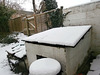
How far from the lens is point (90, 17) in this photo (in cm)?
402

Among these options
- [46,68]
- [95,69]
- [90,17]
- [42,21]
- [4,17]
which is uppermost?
[4,17]

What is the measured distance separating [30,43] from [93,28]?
288 cm

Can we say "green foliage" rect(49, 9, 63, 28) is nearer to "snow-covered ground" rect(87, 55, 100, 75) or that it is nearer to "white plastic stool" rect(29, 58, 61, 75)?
"snow-covered ground" rect(87, 55, 100, 75)

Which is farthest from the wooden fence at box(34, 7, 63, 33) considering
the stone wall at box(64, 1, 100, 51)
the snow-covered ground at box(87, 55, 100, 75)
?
the snow-covered ground at box(87, 55, 100, 75)

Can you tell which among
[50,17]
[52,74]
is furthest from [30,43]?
[50,17]

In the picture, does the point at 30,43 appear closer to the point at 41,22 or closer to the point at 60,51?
the point at 60,51

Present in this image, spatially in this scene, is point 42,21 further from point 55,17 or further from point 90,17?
point 90,17

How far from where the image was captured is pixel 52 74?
209 cm

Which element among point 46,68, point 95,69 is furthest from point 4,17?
point 95,69

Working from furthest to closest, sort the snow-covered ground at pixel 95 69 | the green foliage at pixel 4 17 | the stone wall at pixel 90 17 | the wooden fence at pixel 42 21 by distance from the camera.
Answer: the green foliage at pixel 4 17 < the wooden fence at pixel 42 21 < the stone wall at pixel 90 17 < the snow-covered ground at pixel 95 69

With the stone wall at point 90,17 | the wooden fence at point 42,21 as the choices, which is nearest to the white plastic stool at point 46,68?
the stone wall at point 90,17

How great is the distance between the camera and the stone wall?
12.6 ft

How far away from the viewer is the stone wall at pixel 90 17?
3.85 m

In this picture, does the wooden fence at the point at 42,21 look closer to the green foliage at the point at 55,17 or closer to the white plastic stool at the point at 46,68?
the green foliage at the point at 55,17
